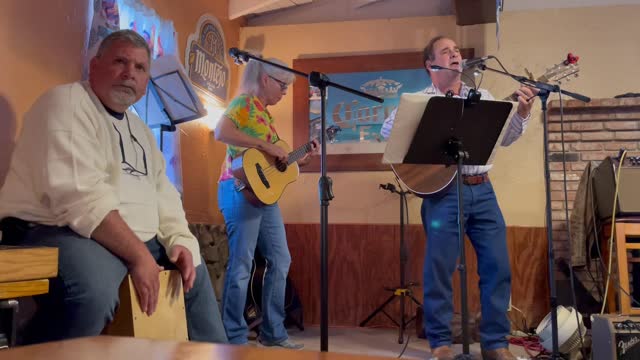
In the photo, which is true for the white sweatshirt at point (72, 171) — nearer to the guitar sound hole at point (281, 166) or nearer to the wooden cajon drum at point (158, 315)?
the wooden cajon drum at point (158, 315)

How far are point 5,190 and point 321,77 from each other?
1.24m

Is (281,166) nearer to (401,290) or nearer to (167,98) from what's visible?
(167,98)

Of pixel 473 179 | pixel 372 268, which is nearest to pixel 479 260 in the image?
pixel 473 179

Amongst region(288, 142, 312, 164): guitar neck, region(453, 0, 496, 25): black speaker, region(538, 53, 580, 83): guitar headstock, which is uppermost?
region(453, 0, 496, 25): black speaker

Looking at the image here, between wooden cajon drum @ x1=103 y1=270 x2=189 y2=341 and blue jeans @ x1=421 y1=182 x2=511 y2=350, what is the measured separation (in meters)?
1.30

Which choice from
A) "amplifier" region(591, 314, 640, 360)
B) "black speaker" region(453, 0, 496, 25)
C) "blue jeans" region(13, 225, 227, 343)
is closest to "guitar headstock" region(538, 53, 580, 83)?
"amplifier" region(591, 314, 640, 360)

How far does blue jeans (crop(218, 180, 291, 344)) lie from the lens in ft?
9.00

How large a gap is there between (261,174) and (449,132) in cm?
103

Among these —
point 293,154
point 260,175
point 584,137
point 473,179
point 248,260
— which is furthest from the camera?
point 584,137

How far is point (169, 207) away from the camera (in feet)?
6.38

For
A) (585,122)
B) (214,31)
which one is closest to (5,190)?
(214,31)

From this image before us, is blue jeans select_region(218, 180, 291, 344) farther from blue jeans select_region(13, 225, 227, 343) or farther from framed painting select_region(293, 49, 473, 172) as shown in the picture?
framed painting select_region(293, 49, 473, 172)

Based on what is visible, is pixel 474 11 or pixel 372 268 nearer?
pixel 474 11

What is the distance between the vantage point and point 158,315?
5.44ft
